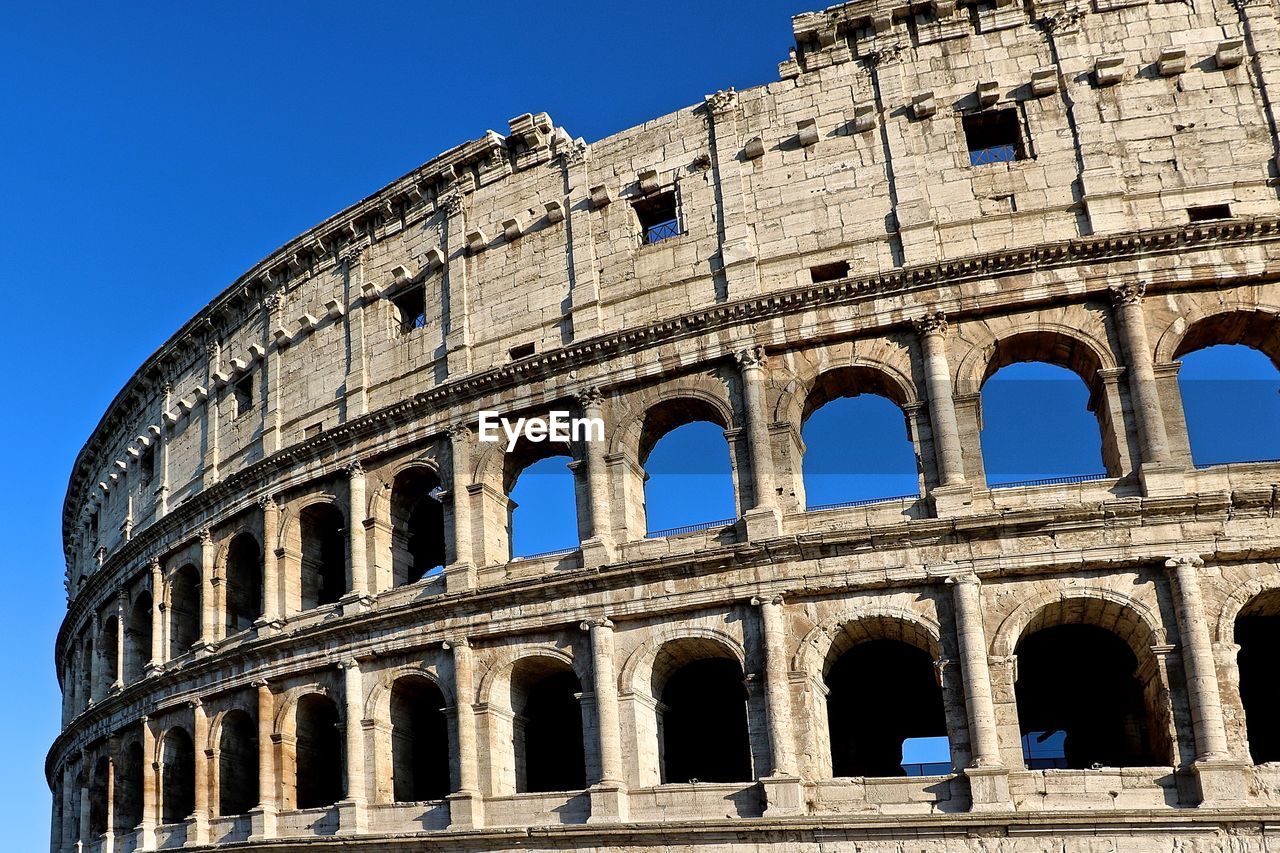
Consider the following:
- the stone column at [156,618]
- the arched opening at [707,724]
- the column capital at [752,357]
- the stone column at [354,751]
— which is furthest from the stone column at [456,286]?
the stone column at [156,618]

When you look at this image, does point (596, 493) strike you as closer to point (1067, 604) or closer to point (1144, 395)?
point (1067, 604)

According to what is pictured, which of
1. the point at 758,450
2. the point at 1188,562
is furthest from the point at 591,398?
the point at 1188,562

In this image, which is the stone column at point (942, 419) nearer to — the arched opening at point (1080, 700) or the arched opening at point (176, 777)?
the arched opening at point (1080, 700)

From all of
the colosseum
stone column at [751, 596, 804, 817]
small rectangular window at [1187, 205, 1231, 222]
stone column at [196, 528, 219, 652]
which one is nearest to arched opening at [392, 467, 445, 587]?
the colosseum

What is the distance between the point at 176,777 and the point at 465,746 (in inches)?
357

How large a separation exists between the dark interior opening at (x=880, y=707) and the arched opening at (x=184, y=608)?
14.7m

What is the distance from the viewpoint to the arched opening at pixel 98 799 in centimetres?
3025

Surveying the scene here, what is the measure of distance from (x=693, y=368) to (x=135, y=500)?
682 inches

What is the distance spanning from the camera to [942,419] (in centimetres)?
2003

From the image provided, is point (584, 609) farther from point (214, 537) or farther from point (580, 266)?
point (214, 537)

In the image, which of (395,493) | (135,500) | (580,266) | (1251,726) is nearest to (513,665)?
(395,493)

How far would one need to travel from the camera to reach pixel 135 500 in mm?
32688

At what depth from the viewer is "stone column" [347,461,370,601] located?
24.0 meters

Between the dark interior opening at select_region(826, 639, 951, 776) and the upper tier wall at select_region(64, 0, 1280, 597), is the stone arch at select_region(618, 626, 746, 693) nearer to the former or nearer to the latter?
the dark interior opening at select_region(826, 639, 951, 776)
